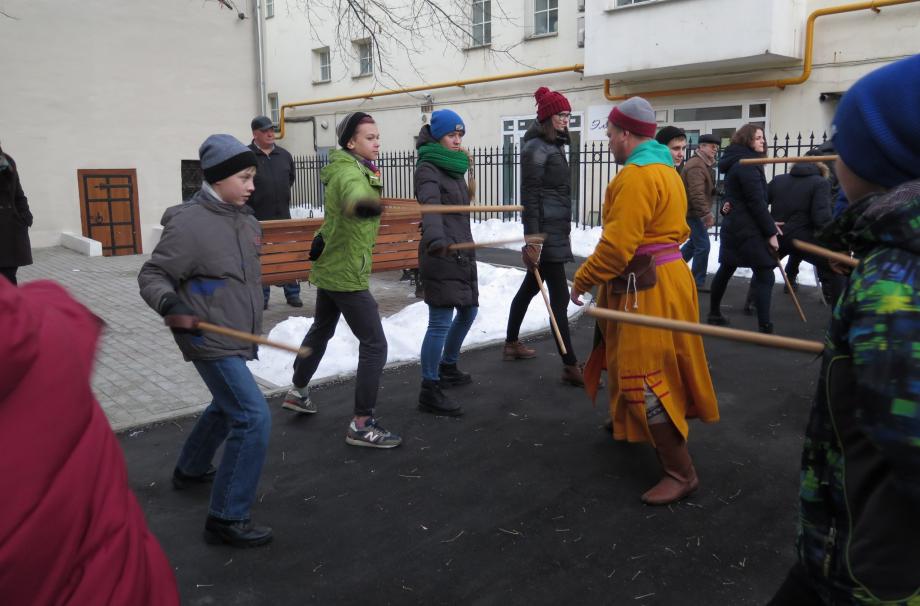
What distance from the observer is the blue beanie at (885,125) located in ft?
4.78

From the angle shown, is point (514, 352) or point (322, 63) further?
point (322, 63)

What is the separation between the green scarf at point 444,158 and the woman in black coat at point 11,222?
11.5 ft

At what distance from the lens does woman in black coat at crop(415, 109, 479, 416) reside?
4.79m

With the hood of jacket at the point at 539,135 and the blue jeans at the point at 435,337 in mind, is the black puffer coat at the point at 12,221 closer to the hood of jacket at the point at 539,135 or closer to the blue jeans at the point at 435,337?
the blue jeans at the point at 435,337

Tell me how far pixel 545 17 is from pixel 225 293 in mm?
16041

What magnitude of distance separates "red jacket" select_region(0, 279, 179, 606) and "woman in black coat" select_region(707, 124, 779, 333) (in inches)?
249

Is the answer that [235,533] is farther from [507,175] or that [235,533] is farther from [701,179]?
[507,175]

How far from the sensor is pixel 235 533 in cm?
337

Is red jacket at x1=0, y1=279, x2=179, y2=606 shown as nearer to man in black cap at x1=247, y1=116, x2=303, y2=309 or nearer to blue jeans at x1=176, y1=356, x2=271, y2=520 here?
blue jeans at x1=176, y1=356, x2=271, y2=520

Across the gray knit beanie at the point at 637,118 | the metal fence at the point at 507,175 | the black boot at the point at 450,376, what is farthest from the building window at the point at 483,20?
the gray knit beanie at the point at 637,118

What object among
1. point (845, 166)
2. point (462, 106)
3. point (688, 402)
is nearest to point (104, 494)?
point (845, 166)

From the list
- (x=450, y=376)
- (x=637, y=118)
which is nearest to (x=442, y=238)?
(x=450, y=376)

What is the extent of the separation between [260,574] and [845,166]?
2.73 m

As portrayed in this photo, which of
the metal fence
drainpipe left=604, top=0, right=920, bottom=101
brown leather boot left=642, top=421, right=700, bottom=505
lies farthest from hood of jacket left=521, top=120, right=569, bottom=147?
drainpipe left=604, top=0, right=920, bottom=101
